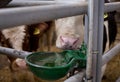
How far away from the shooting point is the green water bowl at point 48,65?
623 mm

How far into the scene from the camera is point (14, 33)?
2043mm

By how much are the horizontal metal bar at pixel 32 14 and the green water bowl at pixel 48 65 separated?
0.47ft

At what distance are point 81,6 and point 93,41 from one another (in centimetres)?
11

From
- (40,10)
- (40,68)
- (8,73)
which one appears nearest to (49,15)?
(40,10)

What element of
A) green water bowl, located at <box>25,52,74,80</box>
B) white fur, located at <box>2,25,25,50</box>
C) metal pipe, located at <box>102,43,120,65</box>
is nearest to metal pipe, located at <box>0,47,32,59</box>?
green water bowl, located at <box>25,52,74,80</box>

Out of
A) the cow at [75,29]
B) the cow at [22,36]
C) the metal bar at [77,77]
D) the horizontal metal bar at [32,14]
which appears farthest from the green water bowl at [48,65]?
the cow at [22,36]

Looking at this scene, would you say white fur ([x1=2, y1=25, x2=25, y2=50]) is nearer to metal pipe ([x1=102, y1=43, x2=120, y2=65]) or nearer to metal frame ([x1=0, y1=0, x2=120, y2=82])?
metal pipe ([x1=102, y1=43, x2=120, y2=65])

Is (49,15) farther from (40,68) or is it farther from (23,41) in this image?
(23,41)

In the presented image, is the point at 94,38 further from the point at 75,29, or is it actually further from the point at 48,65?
the point at 75,29

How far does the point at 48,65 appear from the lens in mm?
687

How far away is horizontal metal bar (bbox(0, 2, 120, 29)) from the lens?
1.39 feet

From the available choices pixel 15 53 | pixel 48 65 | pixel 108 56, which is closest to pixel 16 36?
pixel 15 53

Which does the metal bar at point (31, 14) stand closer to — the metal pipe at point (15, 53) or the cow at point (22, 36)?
the metal pipe at point (15, 53)

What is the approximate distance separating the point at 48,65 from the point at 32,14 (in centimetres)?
24
